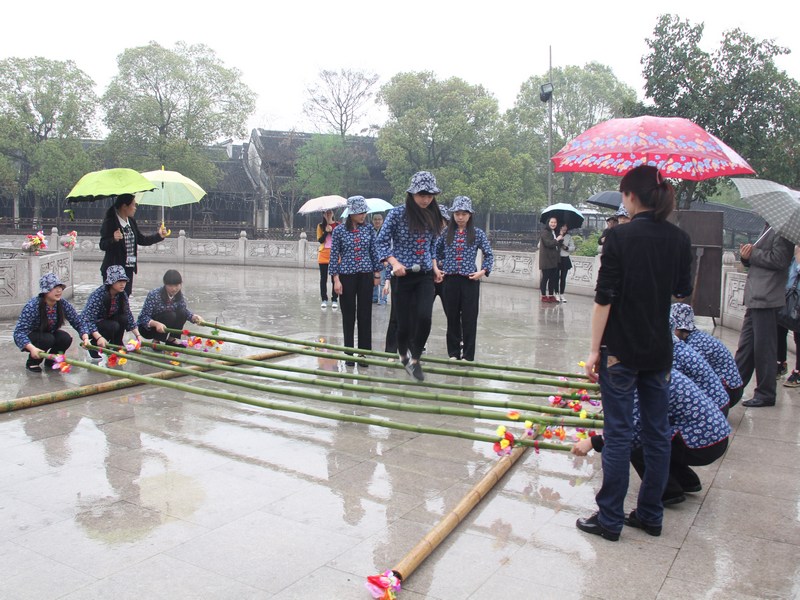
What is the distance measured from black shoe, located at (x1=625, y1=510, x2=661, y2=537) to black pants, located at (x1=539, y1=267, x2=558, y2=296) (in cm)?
1061

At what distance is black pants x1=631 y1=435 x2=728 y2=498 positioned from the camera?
3674 mm

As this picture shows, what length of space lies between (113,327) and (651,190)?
5.33m

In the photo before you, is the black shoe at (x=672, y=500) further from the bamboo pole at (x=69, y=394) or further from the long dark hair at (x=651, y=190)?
the bamboo pole at (x=69, y=394)

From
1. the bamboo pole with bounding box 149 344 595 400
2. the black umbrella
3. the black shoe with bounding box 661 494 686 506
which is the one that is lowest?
the black shoe with bounding box 661 494 686 506

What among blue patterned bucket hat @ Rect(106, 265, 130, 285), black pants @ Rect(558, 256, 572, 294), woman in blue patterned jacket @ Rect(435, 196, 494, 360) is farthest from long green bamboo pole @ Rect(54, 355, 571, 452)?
black pants @ Rect(558, 256, 572, 294)

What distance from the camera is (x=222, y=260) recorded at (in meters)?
22.9

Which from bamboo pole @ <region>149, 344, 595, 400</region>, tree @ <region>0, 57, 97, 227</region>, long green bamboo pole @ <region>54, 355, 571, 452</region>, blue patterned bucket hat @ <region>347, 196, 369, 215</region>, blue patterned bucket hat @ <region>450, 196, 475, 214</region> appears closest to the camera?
long green bamboo pole @ <region>54, 355, 571, 452</region>

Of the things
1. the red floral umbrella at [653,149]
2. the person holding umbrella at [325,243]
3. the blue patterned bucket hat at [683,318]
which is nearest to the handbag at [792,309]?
the red floral umbrella at [653,149]

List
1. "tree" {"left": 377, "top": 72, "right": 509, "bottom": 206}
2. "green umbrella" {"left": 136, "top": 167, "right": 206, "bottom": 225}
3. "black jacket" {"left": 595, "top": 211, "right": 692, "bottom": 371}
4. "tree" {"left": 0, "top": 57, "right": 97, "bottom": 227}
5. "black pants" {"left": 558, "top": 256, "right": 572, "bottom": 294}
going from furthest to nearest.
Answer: "tree" {"left": 377, "top": 72, "right": 509, "bottom": 206} < "tree" {"left": 0, "top": 57, "right": 97, "bottom": 227} < "black pants" {"left": 558, "top": 256, "right": 572, "bottom": 294} < "green umbrella" {"left": 136, "top": 167, "right": 206, "bottom": 225} < "black jacket" {"left": 595, "top": 211, "right": 692, "bottom": 371}

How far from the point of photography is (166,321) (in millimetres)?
7305

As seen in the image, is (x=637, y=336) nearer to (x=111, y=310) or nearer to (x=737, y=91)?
(x=111, y=310)

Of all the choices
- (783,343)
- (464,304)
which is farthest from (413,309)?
(783,343)

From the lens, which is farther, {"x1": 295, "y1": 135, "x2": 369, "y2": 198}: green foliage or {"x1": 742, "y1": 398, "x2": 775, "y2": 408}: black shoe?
{"x1": 295, "y1": 135, "x2": 369, "y2": 198}: green foliage

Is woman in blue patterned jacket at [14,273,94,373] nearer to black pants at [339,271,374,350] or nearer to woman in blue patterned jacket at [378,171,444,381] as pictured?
black pants at [339,271,374,350]
